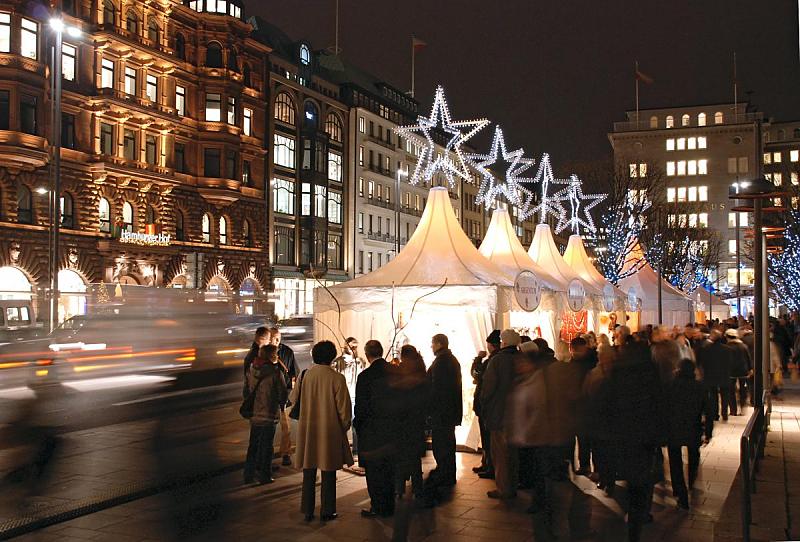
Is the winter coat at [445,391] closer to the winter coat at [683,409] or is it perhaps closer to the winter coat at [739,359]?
the winter coat at [683,409]

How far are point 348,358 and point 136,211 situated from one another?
34944mm

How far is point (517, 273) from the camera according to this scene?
17969 mm

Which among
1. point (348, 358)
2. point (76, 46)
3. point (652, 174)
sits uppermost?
point (76, 46)

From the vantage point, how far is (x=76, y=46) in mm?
41469

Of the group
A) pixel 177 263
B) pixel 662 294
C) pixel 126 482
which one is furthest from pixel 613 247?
pixel 126 482

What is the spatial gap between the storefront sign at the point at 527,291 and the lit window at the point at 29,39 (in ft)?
104

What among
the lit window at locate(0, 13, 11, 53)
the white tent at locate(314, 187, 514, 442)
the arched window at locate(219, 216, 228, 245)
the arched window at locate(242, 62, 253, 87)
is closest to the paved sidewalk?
the white tent at locate(314, 187, 514, 442)

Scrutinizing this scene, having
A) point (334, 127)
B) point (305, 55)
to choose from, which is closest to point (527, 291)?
point (305, 55)

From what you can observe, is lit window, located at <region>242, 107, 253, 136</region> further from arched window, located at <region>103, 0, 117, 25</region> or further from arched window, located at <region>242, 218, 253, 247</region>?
arched window, located at <region>103, 0, 117, 25</region>

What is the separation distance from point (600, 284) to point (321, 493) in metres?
16.5

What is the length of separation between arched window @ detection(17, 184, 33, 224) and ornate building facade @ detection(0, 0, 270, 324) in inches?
2.6

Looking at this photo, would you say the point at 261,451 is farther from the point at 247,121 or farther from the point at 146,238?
the point at 247,121

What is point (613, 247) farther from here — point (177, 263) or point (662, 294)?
point (177, 263)

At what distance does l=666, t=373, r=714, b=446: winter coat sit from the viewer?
9031mm
